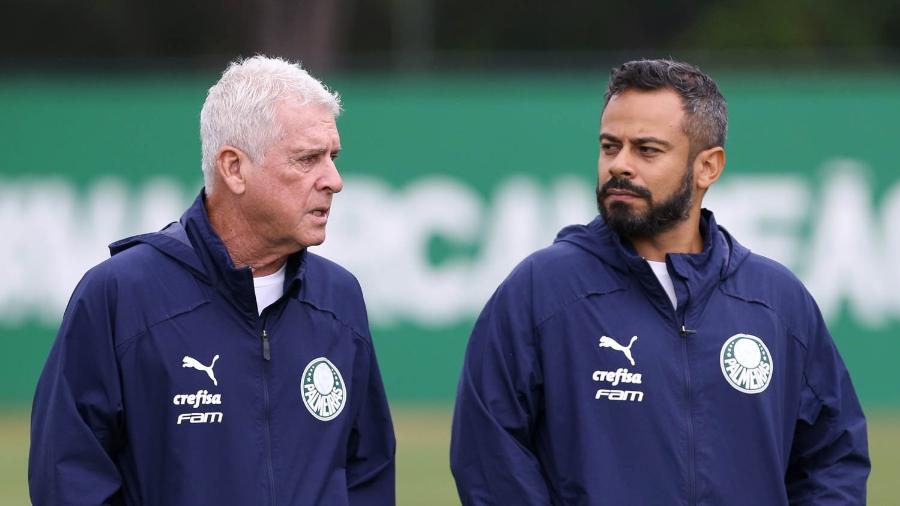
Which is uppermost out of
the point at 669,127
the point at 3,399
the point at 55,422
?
the point at 669,127

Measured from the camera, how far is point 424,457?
11.7 m

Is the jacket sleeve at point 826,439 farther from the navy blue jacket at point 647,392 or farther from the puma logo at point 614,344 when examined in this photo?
the puma logo at point 614,344

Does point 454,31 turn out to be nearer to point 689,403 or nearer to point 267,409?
point 689,403

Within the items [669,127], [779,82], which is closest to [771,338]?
[669,127]

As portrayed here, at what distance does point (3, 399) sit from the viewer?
14.2 meters

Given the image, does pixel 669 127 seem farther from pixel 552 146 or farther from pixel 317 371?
pixel 552 146

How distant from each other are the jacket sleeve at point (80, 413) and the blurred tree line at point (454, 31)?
48.4 ft

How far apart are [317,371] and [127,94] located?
10.3 metres

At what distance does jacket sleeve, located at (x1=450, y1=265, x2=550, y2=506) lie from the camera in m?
4.45

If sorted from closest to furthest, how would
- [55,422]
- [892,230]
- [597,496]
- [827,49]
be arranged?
[55,422], [597,496], [892,230], [827,49]

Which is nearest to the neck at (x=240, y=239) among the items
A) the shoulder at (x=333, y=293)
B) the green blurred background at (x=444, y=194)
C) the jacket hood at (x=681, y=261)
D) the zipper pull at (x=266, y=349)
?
the shoulder at (x=333, y=293)

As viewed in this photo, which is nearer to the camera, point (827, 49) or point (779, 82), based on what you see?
point (779, 82)

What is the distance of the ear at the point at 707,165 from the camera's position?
4734 millimetres

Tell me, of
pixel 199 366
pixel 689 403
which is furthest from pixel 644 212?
pixel 199 366
